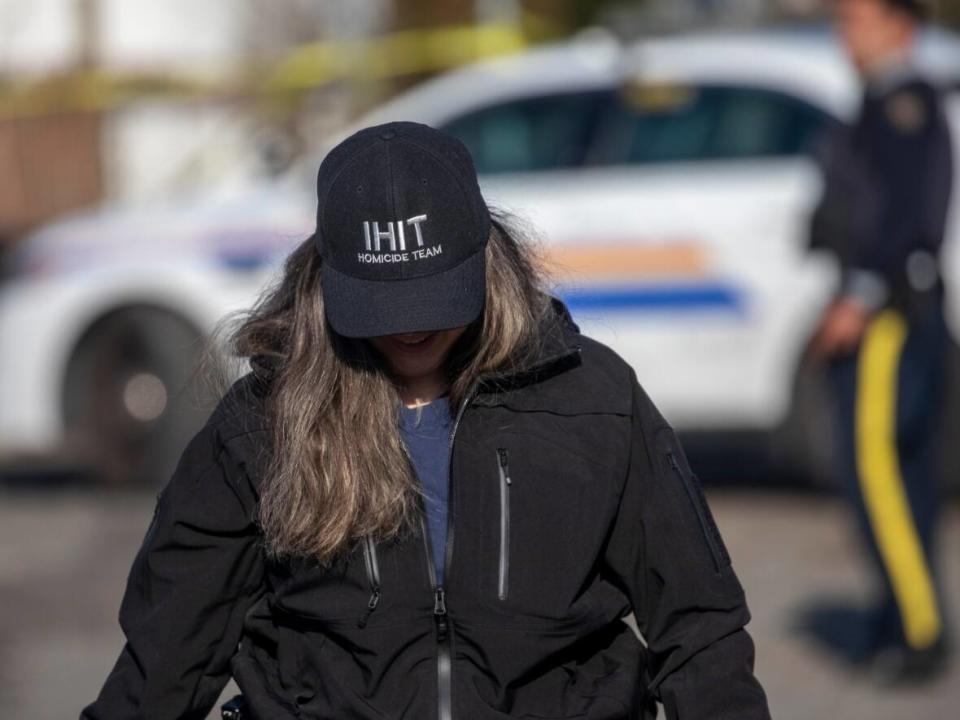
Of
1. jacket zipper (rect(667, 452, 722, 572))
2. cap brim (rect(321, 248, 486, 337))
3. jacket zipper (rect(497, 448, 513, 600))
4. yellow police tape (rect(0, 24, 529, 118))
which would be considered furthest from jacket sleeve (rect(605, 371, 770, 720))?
yellow police tape (rect(0, 24, 529, 118))

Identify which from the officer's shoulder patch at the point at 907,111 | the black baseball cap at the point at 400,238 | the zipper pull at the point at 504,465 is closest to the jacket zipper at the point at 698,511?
the zipper pull at the point at 504,465

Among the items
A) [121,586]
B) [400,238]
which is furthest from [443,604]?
[121,586]

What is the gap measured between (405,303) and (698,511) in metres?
0.47

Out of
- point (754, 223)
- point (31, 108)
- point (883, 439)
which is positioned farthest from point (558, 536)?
point (31, 108)

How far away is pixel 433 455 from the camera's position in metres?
2.23

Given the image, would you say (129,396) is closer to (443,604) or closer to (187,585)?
(187,585)

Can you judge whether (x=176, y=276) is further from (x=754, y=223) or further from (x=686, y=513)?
(x=686, y=513)

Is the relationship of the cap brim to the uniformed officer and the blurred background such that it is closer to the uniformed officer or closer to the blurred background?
the uniformed officer

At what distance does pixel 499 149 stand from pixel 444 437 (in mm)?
5678

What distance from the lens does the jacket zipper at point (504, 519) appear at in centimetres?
213

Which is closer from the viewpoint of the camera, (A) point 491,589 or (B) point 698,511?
(A) point 491,589

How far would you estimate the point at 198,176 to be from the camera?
9.13 meters

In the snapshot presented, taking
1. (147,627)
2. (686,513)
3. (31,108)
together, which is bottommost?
(31,108)

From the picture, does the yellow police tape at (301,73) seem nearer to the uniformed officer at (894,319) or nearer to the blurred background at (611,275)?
the blurred background at (611,275)
